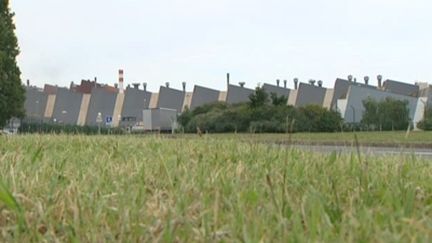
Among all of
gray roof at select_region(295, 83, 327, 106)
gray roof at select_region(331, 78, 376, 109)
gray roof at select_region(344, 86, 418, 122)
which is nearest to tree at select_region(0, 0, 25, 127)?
gray roof at select_region(344, 86, 418, 122)

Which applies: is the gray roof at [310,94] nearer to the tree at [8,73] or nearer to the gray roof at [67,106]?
the gray roof at [67,106]

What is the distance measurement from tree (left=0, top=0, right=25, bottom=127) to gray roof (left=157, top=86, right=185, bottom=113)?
111 ft

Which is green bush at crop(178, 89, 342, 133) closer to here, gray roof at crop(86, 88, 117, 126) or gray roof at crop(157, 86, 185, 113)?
gray roof at crop(157, 86, 185, 113)

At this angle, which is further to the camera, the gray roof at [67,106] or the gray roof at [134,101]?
the gray roof at [67,106]

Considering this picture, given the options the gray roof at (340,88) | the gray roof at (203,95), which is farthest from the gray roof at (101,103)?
the gray roof at (340,88)

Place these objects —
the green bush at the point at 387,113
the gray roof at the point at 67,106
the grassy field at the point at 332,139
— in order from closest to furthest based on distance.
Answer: the grassy field at the point at 332,139 → the green bush at the point at 387,113 → the gray roof at the point at 67,106

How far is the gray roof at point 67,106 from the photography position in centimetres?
6775

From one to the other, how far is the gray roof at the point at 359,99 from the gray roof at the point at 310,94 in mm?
6820

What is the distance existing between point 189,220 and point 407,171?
195 centimetres

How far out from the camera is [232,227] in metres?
1.90

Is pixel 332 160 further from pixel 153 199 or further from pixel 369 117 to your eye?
pixel 369 117

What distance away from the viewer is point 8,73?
98.1ft

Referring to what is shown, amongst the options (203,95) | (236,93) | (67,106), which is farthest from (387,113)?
(67,106)

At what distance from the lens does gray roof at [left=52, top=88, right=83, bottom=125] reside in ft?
222
